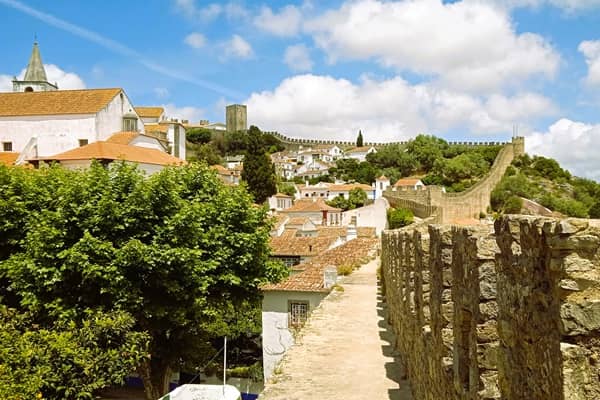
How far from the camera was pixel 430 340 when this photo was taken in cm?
561

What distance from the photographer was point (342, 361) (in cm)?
955

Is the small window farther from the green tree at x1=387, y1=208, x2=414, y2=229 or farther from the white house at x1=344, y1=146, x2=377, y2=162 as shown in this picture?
the white house at x1=344, y1=146, x2=377, y2=162

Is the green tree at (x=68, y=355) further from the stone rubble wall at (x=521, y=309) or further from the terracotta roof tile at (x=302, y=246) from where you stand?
the terracotta roof tile at (x=302, y=246)

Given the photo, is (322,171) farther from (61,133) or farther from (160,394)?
(160,394)

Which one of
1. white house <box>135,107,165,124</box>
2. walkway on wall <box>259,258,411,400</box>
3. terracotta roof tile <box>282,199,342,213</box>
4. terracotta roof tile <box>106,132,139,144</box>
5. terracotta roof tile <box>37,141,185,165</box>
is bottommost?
walkway on wall <box>259,258,411,400</box>

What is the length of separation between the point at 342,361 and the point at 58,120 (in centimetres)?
4521

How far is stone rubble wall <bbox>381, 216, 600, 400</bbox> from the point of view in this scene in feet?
6.91

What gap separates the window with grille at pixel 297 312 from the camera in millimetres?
20594

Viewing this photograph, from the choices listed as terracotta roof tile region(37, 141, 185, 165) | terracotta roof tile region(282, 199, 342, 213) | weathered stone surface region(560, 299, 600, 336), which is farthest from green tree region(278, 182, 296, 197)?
weathered stone surface region(560, 299, 600, 336)

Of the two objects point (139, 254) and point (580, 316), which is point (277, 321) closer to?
point (139, 254)

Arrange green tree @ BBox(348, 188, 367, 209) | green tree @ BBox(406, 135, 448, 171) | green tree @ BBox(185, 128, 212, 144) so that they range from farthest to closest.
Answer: green tree @ BBox(185, 128, 212, 144) → green tree @ BBox(406, 135, 448, 171) → green tree @ BBox(348, 188, 367, 209)

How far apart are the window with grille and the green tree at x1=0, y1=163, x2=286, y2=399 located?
394 centimetres

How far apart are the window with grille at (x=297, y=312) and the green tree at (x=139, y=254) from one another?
12.9 feet

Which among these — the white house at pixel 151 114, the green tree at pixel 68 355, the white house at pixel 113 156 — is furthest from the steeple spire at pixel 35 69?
the green tree at pixel 68 355
